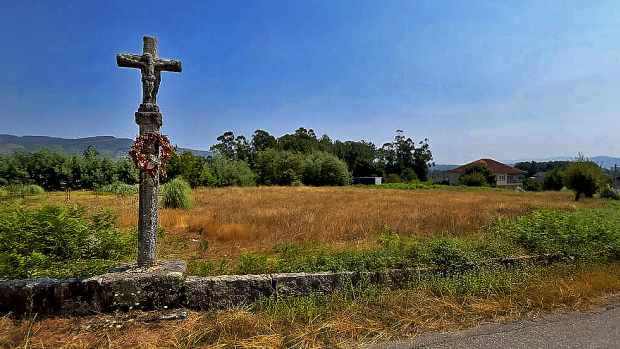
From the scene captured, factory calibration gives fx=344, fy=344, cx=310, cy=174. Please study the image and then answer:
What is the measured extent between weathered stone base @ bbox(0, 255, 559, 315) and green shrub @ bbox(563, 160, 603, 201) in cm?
2877

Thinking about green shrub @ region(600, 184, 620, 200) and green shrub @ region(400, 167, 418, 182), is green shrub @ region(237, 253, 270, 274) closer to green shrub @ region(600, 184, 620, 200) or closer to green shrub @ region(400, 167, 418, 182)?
green shrub @ region(600, 184, 620, 200)

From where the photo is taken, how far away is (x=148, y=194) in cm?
370

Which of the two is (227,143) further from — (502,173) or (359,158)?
(502,173)

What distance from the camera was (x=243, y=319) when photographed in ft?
10.2

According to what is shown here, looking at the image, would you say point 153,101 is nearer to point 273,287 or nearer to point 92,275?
point 92,275

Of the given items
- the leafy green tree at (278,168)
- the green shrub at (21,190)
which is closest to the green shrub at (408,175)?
the leafy green tree at (278,168)

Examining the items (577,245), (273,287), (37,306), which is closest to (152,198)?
(37,306)

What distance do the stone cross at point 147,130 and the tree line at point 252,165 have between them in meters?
0.74

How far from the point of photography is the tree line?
34438mm

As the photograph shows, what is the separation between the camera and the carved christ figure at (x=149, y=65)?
3666 millimetres

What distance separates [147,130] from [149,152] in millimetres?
240

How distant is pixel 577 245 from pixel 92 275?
21.5 feet

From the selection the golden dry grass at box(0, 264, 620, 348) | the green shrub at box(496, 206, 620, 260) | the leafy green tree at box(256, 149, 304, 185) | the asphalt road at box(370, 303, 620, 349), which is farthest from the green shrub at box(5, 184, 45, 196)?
the leafy green tree at box(256, 149, 304, 185)

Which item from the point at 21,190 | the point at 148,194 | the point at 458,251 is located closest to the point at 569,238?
the point at 458,251
